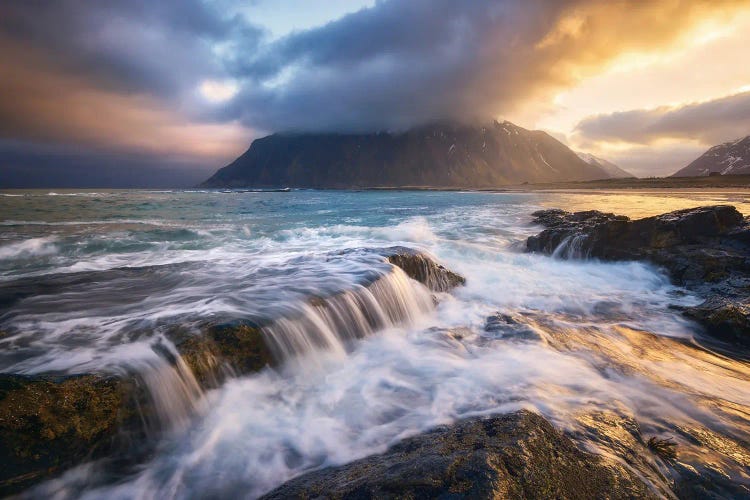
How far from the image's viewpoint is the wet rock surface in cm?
596

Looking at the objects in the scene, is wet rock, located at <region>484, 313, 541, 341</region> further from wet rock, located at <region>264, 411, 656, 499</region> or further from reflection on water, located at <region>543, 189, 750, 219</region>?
reflection on water, located at <region>543, 189, 750, 219</region>

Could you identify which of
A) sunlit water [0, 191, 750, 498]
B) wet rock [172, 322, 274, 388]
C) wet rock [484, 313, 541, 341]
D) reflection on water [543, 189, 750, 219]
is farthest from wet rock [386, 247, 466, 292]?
reflection on water [543, 189, 750, 219]

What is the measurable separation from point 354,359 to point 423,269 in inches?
144

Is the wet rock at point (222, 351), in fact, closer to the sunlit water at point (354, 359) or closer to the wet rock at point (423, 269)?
the sunlit water at point (354, 359)

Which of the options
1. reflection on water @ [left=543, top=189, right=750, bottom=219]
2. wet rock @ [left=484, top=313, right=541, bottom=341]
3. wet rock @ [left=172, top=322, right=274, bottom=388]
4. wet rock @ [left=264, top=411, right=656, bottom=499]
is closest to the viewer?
wet rock @ [left=264, top=411, right=656, bottom=499]

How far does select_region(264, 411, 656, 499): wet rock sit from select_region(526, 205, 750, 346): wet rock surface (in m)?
5.55

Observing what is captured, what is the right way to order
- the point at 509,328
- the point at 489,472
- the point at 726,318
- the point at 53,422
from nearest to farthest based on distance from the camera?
the point at 489,472
the point at 53,422
the point at 726,318
the point at 509,328

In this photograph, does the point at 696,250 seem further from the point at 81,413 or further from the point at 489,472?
the point at 81,413

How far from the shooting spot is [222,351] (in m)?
4.23

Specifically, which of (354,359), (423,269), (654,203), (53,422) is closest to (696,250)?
(423,269)

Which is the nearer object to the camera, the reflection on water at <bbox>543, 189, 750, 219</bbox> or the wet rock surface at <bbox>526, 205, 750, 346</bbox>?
the wet rock surface at <bbox>526, 205, 750, 346</bbox>

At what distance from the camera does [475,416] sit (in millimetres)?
3305

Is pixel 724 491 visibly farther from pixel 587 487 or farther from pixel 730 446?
pixel 587 487

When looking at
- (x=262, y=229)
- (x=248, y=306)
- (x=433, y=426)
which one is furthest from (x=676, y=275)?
(x=262, y=229)
